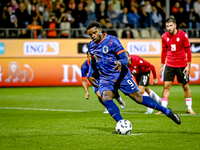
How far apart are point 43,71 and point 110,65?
1114cm

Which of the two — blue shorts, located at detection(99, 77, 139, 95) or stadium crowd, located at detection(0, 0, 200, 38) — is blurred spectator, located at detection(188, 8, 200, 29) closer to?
stadium crowd, located at detection(0, 0, 200, 38)

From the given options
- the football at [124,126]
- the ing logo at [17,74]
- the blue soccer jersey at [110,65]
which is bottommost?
the ing logo at [17,74]

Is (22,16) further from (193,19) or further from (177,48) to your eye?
(177,48)

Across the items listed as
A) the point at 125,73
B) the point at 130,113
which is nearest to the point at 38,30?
the point at 130,113

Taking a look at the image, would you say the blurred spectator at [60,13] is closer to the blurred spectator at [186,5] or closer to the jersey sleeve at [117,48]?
the blurred spectator at [186,5]

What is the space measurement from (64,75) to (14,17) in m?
3.34

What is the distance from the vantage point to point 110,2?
18.5 metres

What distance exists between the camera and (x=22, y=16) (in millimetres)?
17125

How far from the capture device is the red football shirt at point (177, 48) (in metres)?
8.52

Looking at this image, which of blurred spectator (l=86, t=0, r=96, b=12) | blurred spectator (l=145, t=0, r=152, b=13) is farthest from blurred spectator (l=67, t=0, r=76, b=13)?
blurred spectator (l=145, t=0, r=152, b=13)

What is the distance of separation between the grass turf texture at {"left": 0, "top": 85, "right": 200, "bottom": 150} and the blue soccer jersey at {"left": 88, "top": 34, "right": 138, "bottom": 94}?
742 mm

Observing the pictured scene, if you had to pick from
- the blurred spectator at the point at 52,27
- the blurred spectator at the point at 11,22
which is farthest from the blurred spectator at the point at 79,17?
the blurred spectator at the point at 11,22

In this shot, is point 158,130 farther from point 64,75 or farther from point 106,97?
point 64,75

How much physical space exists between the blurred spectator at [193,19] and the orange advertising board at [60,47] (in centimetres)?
118
